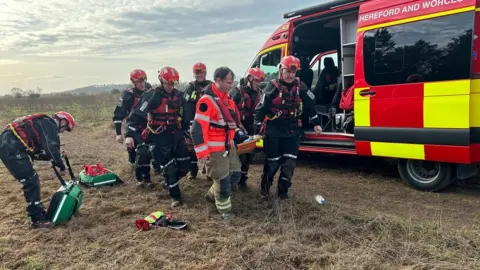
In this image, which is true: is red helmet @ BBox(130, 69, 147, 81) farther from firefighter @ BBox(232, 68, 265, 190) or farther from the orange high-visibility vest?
the orange high-visibility vest

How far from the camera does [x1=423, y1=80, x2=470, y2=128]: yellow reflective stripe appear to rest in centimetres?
434

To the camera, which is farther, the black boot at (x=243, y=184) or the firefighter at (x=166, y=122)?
the black boot at (x=243, y=184)

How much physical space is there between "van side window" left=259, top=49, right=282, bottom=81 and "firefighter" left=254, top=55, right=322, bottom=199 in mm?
2426

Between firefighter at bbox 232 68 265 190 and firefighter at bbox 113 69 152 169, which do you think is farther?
firefighter at bbox 113 69 152 169

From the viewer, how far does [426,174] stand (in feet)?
16.9

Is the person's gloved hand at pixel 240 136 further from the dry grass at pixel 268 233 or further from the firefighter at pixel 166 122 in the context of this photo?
the firefighter at pixel 166 122

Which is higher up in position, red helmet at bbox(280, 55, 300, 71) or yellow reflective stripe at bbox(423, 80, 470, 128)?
red helmet at bbox(280, 55, 300, 71)

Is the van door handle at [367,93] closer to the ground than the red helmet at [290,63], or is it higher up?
closer to the ground

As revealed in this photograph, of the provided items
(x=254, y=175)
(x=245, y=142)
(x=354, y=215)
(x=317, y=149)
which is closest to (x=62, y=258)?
(x=245, y=142)

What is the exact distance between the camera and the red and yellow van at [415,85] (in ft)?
14.3

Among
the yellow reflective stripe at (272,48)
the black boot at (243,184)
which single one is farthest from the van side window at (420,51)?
the black boot at (243,184)

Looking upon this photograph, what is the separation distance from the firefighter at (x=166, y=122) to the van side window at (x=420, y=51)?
269 centimetres

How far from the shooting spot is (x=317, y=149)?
6184 millimetres

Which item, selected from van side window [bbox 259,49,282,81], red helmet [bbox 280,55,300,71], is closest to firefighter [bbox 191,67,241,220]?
red helmet [bbox 280,55,300,71]
